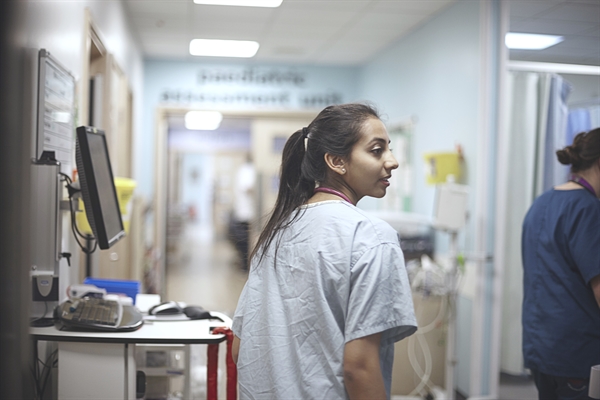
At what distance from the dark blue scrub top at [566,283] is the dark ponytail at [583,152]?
118mm

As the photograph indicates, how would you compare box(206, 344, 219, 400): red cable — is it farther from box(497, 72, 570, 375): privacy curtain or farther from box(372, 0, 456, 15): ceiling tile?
box(372, 0, 456, 15): ceiling tile

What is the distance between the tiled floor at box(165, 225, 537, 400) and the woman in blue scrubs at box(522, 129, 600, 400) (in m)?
0.71

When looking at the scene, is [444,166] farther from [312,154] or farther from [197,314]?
[312,154]

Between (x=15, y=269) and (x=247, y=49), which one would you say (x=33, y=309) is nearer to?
(x=15, y=269)

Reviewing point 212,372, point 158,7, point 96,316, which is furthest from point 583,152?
point 158,7

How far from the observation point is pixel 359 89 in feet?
21.4

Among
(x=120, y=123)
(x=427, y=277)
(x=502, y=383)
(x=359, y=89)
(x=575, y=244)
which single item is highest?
(x=359, y=89)

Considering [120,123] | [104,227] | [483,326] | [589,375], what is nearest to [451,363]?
[483,326]

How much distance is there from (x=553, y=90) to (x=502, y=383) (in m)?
1.60

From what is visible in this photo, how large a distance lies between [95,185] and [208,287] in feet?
18.1

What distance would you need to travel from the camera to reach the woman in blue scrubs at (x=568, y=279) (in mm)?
2027

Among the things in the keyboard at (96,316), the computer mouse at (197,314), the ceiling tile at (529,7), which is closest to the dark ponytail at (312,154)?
the keyboard at (96,316)

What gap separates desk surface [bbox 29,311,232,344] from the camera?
1.85m

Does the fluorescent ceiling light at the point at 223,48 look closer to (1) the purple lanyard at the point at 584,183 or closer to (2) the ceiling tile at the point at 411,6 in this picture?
(2) the ceiling tile at the point at 411,6
